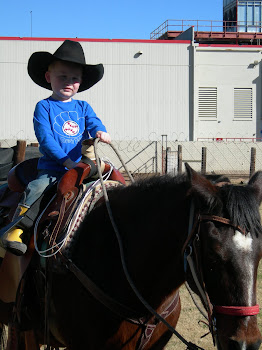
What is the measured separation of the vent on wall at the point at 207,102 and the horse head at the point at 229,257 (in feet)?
87.8

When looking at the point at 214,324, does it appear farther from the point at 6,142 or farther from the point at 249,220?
the point at 6,142

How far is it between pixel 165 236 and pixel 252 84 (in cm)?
2794

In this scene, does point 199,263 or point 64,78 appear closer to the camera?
point 199,263

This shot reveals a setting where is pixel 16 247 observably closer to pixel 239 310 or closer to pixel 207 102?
pixel 239 310

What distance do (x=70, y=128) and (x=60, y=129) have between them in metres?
0.08

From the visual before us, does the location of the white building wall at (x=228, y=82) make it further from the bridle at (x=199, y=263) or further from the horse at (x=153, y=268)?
the bridle at (x=199, y=263)

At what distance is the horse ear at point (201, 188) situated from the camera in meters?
2.20

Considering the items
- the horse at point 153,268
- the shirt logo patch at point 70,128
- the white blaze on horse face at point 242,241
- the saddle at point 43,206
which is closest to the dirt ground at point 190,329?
the horse at point 153,268

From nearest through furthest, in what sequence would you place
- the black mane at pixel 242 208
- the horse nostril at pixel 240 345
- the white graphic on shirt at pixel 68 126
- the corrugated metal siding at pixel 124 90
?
the horse nostril at pixel 240 345
the black mane at pixel 242 208
the white graphic on shirt at pixel 68 126
the corrugated metal siding at pixel 124 90

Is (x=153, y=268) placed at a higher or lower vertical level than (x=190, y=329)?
higher

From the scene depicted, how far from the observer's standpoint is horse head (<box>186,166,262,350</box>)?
80.8 inches

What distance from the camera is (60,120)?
11.1 feet

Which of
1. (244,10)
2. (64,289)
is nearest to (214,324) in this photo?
(64,289)

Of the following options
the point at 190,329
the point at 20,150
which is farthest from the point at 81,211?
the point at 20,150
